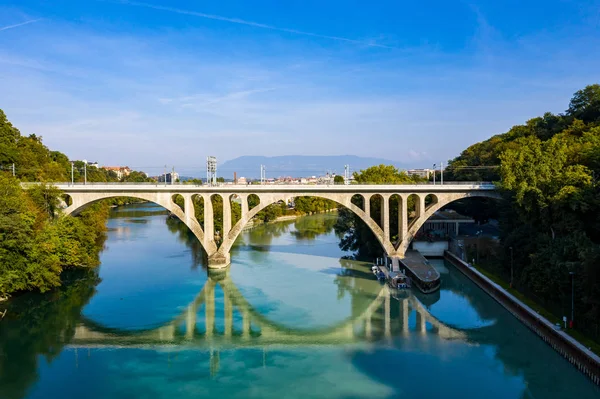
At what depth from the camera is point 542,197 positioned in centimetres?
2908

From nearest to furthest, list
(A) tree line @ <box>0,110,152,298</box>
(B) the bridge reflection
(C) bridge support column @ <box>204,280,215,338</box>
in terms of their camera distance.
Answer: (B) the bridge reflection
(C) bridge support column @ <box>204,280,215,338</box>
(A) tree line @ <box>0,110,152,298</box>

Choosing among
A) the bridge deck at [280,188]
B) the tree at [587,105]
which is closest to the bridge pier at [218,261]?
the bridge deck at [280,188]

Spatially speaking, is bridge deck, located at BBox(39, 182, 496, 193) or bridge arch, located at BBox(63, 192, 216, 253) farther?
bridge arch, located at BBox(63, 192, 216, 253)

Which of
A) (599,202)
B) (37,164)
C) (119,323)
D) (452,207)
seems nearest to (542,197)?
(599,202)

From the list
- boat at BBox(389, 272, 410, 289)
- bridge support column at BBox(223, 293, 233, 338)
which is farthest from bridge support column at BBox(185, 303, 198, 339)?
boat at BBox(389, 272, 410, 289)

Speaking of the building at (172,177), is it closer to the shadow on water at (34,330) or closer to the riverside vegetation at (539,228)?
the riverside vegetation at (539,228)

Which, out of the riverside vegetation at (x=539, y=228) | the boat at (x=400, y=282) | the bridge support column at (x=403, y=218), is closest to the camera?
the riverside vegetation at (x=539, y=228)

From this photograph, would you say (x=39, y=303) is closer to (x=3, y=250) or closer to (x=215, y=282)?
(x=3, y=250)

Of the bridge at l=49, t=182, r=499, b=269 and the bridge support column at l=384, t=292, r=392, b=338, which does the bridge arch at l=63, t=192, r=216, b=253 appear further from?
the bridge support column at l=384, t=292, r=392, b=338

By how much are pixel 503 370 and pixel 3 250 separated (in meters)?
25.2

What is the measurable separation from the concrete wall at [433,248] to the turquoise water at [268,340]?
5628 mm

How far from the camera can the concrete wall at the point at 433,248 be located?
1726 inches

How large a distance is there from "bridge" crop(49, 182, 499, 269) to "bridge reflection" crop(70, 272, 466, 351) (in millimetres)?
9351

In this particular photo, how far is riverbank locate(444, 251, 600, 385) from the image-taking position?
18609 mm
